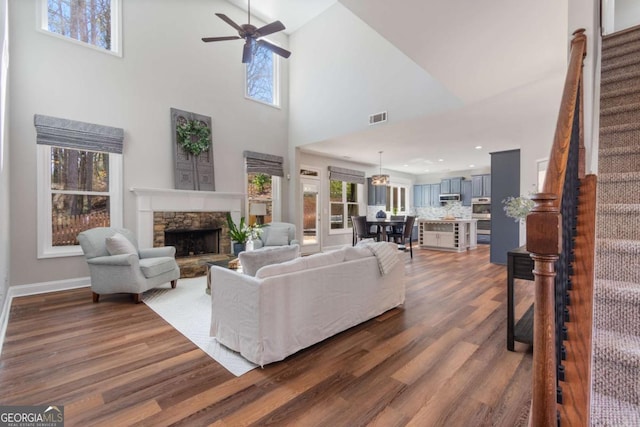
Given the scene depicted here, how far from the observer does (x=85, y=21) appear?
182 inches

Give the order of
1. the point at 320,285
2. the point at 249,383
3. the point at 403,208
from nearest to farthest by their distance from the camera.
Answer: the point at 249,383 → the point at 320,285 → the point at 403,208

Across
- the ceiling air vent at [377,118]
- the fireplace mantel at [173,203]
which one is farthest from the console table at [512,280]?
the fireplace mantel at [173,203]

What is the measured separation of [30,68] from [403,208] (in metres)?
10.1

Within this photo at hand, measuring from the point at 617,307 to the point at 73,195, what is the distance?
600 centimetres

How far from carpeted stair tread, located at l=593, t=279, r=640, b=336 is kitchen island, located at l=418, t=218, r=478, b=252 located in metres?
6.47

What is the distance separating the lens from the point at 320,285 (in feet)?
8.11

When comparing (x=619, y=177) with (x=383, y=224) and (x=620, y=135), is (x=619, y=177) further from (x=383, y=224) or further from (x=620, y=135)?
(x=383, y=224)

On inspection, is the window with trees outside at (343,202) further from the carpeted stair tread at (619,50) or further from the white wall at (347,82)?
the carpeted stair tread at (619,50)

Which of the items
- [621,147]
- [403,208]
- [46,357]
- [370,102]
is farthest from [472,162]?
[46,357]

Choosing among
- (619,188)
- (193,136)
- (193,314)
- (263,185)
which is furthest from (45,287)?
(619,188)

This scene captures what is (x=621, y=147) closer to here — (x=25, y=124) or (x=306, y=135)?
(x=306, y=135)

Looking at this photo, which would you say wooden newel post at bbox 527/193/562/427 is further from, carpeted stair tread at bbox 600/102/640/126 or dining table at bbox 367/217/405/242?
dining table at bbox 367/217/405/242

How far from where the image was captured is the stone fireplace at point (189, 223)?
4898 millimetres

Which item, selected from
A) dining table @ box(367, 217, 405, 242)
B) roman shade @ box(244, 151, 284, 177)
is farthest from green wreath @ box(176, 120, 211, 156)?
dining table @ box(367, 217, 405, 242)
